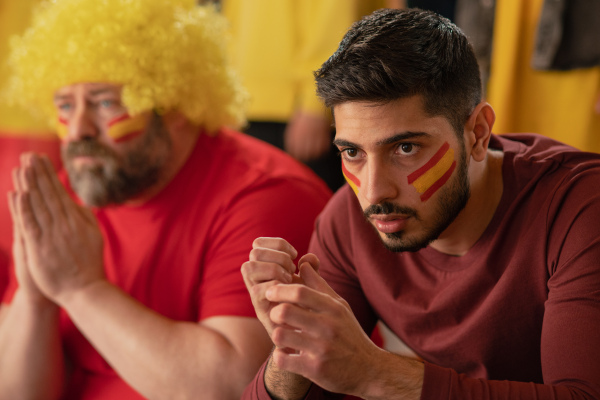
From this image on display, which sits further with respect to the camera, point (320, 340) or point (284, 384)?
point (284, 384)

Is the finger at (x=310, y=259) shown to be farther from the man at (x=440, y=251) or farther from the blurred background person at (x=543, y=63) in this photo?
the blurred background person at (x=543, y=63)

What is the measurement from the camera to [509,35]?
214 cm

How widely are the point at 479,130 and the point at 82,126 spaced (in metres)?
1.03

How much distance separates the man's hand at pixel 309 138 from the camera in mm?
2287

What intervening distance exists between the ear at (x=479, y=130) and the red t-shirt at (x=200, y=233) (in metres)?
0.55

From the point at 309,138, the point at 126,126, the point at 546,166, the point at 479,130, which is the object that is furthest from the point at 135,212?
the point at 546,166

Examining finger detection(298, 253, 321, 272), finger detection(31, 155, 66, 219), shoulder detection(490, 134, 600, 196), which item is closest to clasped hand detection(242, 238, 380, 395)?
finger detection(298, 253, 321, 272)

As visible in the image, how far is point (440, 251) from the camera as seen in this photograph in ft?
4.65

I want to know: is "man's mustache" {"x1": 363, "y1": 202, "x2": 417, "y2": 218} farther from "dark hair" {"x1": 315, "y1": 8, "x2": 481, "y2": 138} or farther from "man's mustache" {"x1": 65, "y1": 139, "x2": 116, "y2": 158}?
"man's mustache" {"x1": 65, "y1": 139, "x2": 116, "y2": 158}

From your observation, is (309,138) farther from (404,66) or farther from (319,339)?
(319,339)

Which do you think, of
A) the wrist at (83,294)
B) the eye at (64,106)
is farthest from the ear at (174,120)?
the wrist at (83,294)

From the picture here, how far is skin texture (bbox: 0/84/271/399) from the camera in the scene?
1.54 m

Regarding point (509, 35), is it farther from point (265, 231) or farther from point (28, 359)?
point (28, 359)

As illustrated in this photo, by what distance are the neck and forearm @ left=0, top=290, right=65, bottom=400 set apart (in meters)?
1.06
